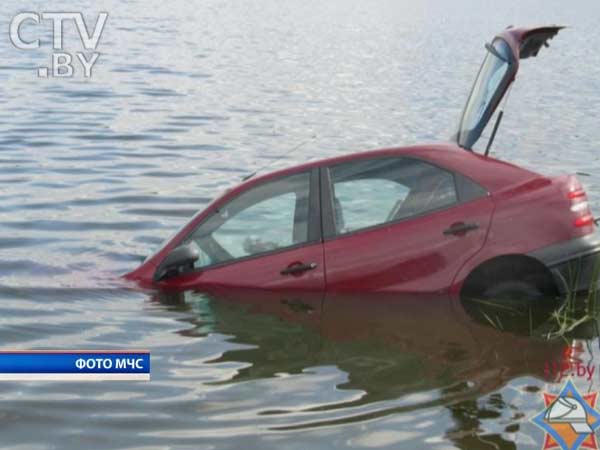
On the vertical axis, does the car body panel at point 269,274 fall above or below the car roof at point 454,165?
below

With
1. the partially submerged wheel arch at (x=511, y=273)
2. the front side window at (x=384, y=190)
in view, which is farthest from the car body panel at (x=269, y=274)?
the partially submerged wheel arch at (x=511, y=273)

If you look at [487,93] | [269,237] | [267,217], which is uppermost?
[487,93]

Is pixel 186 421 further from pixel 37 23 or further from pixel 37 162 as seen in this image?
pixel 37 23

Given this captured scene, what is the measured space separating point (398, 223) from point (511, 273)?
0.93 m

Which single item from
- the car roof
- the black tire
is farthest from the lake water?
the car roof

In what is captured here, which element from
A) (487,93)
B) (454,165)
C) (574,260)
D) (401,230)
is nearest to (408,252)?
(401,230)

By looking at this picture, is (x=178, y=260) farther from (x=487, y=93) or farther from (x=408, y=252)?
(x=487, y=93)

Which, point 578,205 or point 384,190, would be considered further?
point 384,190

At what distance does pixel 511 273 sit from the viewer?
970 centimetres

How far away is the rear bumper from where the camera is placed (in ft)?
31.2

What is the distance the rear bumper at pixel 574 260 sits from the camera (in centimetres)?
950

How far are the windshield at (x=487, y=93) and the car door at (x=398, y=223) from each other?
71cm

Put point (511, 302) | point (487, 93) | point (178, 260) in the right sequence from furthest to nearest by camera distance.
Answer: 1. point (487, 93)
2. point (178, 260)
3. point (511, 302)

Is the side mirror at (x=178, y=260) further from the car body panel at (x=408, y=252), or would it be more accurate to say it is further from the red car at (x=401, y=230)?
the car body panel at (x=408, y=252)
